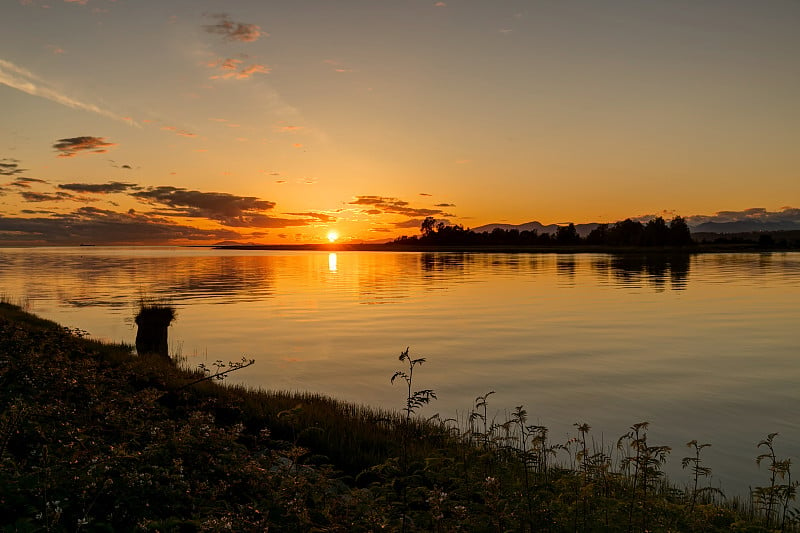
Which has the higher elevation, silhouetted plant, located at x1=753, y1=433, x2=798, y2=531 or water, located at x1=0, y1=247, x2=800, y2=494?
silhouetted plant, located at x1=753, y1=433, x2=798, y2=531

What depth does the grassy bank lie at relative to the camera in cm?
594

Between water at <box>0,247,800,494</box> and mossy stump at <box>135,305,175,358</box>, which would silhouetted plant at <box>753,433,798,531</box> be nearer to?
water at <box>0,247,800,494</box>

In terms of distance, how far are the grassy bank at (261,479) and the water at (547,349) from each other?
380cm

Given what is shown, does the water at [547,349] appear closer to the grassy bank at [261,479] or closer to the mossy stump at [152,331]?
the mossy stump at [152,331]

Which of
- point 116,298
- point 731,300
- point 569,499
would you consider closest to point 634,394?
point 569,499

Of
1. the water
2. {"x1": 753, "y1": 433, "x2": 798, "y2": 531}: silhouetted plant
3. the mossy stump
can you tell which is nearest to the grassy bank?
{"x1": 753, "y1": 433, "x2": 798, "y2": 531}: silhouetted plant

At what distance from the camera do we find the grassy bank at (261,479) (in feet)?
19.5

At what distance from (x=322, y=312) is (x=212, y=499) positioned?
37448mm

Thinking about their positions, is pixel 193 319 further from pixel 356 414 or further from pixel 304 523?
pixel 304 523

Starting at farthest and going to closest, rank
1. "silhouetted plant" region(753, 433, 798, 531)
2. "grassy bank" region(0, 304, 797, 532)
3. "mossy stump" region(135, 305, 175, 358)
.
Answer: "mossy stump" region(135, 305, 175, 358) < "silhouetted plant" region(753, 433, 798, 531) < "grassy bank" region(0, 304, 797, 532)

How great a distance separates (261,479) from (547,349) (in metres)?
22.2

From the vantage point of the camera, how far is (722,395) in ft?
63.2

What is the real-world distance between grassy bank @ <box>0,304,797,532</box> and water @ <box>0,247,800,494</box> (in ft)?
12.5

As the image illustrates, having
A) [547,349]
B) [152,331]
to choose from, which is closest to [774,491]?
[547,349]
